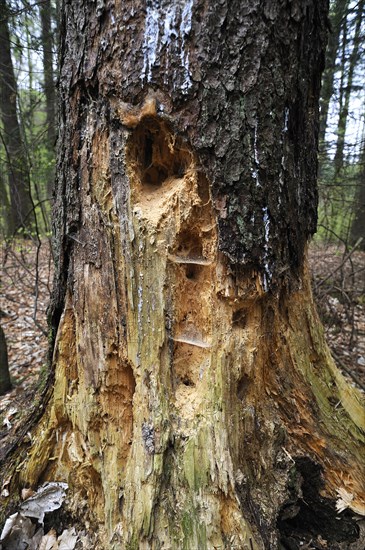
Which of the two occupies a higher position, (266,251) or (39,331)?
(266,251)

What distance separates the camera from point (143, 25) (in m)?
1.52

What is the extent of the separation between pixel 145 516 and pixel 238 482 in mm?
497

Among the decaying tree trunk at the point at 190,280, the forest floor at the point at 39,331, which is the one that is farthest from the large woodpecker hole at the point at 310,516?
the forest floor at the point at 39,331

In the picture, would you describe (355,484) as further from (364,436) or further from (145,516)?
(145,516)

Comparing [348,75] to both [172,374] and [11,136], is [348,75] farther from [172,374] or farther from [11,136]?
[172,374]

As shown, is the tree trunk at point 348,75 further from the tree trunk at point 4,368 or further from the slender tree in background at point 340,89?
the tree trunk at point 4,368

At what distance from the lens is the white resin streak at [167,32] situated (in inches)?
58.1

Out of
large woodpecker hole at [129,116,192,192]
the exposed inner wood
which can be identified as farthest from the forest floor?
large woodpecker hole at [129,116,192,192]

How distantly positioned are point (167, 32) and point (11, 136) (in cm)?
392

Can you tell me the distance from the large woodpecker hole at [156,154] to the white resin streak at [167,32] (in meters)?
0.22

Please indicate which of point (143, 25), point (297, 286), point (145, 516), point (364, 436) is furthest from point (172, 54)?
point (364, 436)

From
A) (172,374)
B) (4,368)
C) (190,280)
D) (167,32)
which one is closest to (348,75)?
(167,32)

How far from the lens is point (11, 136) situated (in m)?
4.58

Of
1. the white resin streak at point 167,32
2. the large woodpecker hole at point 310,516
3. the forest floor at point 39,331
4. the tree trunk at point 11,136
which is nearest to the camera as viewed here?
the white resin streak at point 167,32
